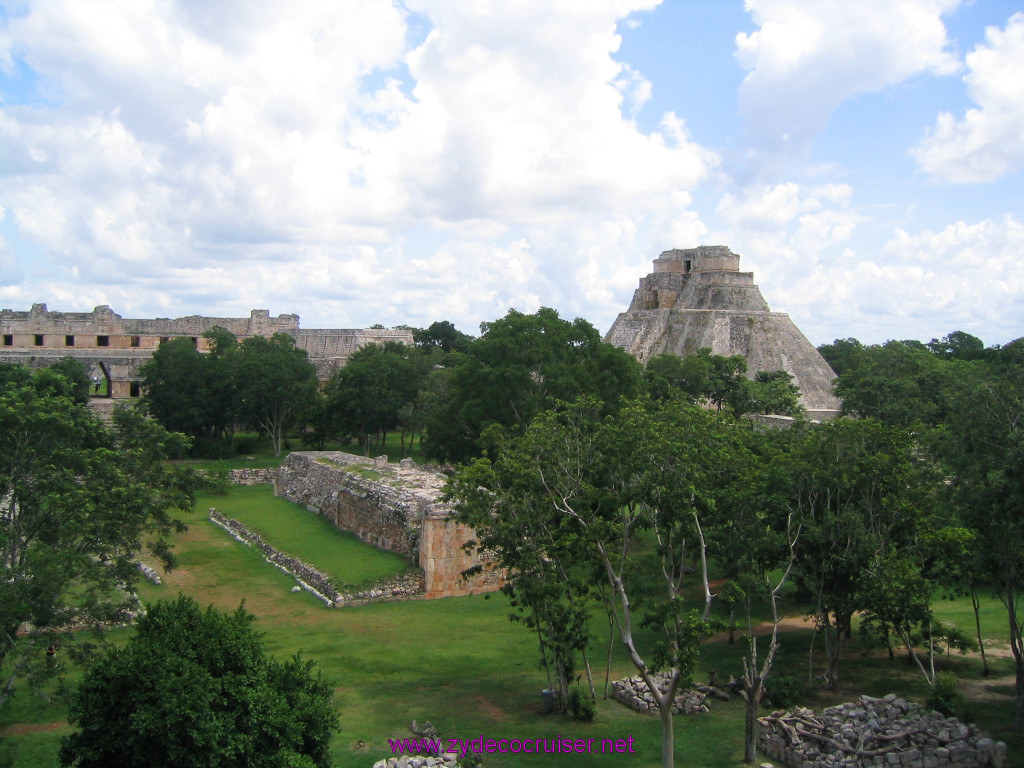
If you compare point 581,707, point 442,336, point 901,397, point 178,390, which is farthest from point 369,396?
point 442,336

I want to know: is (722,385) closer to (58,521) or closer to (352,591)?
(352,591)

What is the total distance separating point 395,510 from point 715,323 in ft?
85.4

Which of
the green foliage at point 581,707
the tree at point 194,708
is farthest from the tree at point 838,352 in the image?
the tree at point 194,708

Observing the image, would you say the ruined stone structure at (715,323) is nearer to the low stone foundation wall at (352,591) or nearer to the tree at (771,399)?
the tree at (771,399)

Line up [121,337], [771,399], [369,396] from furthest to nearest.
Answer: [121,337], [369,396], [771,399]

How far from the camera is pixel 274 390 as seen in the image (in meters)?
33.1

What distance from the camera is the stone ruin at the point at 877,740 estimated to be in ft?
33.1

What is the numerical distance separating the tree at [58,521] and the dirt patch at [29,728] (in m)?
0.64

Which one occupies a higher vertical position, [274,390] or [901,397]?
[274,390]

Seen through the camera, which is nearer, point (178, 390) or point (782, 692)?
point (782, 692)

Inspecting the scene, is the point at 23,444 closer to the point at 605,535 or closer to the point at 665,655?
the point at 605,535

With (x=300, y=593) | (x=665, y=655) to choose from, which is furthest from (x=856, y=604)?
(x=300, y=593)

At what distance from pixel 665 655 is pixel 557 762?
7.11 ft

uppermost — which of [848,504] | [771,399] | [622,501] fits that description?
[771,399]
